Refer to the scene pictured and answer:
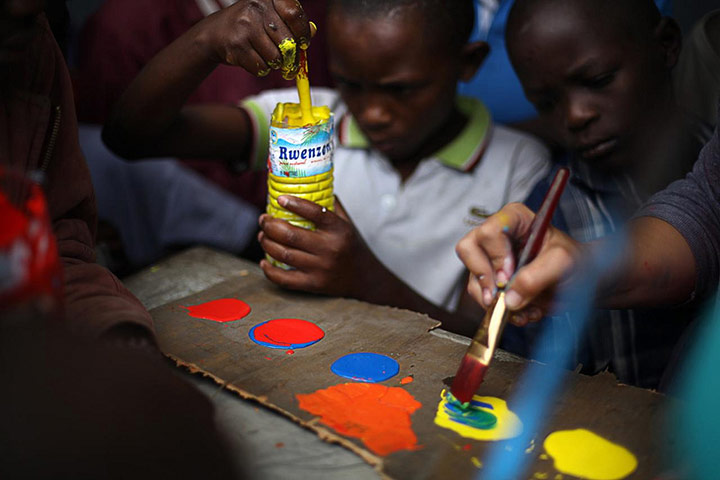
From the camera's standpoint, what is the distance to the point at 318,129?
915 mm

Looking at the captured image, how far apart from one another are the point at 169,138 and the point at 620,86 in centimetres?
88

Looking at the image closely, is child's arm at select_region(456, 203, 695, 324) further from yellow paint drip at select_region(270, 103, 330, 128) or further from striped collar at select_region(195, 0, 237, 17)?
striped collar at select_region(195, 0, 237, 17)

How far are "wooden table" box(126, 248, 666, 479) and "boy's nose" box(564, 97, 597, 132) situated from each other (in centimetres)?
52

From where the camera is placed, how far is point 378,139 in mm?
1346

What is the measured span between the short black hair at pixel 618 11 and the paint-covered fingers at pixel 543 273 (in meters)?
0.61

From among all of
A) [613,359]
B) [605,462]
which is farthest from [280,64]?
[613,359]

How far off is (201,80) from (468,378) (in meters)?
0.73

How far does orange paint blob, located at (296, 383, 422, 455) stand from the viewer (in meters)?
0.67

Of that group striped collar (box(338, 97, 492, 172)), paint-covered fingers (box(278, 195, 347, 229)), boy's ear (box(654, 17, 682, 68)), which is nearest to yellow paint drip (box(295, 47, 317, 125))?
paint-covered fingers (box(278, 195, 347, 229))

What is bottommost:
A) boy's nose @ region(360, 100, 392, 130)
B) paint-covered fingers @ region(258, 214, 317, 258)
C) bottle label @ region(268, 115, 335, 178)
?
paint-covered fingers @ region(258, 214, 317, 258)

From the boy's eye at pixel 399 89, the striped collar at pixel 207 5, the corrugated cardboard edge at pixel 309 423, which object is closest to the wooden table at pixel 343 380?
the corrugated cardboard edge at pixel 309 423

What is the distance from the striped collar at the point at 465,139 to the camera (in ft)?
4.58

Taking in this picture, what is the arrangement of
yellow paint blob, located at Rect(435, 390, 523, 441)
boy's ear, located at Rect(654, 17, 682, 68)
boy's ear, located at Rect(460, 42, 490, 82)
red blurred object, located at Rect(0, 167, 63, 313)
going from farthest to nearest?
boy's ear, located at Rect(460, 42, 490, 82), boy's ear, located at Rect(654, 17, 682, 68), yellow paint blob, located at Rect(435, 390, 523, 441), red blurred object, located at Rect(0, 167, 63, 313)

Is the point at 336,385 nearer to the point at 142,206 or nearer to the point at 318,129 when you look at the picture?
the point at 318,129
